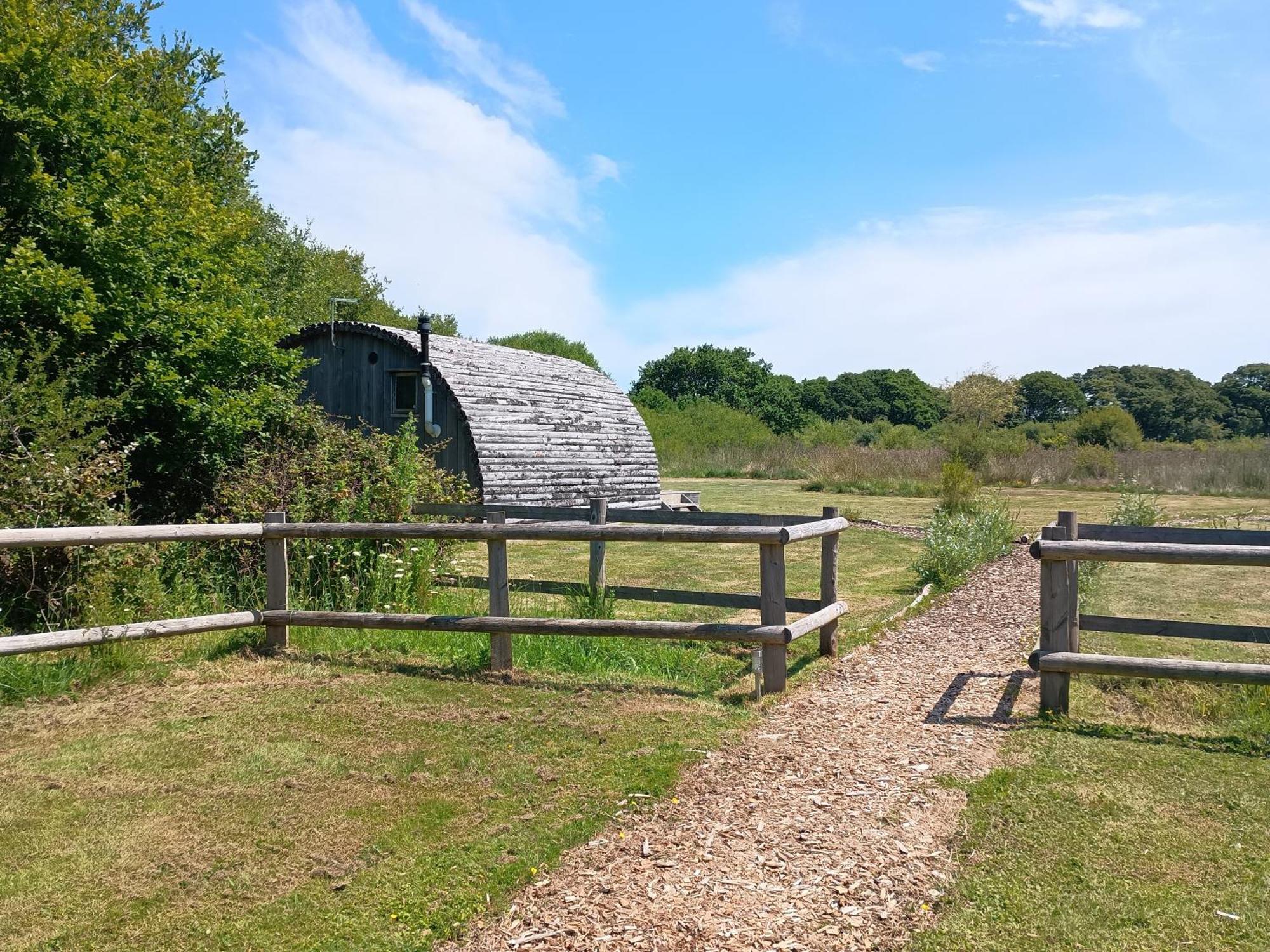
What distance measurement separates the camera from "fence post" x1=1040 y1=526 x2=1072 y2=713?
5.97 metres

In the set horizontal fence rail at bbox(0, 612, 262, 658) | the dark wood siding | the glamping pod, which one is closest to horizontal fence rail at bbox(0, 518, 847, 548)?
horizontal fence rail at bbox(0, 612, 262, 658)

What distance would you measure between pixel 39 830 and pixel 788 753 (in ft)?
12.0

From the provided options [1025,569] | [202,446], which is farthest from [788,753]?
[1025,569]

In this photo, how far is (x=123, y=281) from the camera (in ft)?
33.4

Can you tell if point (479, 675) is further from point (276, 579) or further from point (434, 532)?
point (276, 579)

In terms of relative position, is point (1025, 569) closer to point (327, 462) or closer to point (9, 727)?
point (327, 462)

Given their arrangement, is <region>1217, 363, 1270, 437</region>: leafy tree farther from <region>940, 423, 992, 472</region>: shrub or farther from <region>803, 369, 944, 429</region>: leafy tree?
<region>940, 423, 992, 472</region>: shrub

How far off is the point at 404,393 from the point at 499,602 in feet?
45.2

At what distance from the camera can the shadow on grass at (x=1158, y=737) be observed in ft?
17.7

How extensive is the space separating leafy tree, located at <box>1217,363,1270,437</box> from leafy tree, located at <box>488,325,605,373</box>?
4652 centimetres

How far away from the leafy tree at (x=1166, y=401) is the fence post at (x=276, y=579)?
68.2m

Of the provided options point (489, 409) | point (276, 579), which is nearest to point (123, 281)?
point (276, 579)

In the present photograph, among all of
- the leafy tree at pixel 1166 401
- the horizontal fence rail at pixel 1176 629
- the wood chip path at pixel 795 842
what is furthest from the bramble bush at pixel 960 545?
the leafy tree at pixel 1166 401

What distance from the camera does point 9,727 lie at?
5.79m
